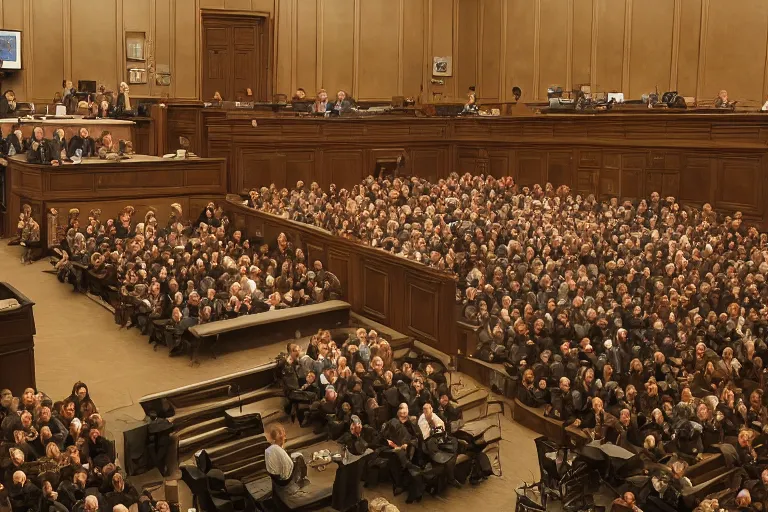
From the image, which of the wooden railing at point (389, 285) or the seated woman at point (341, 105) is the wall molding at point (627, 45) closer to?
the seated woman at point (341, 105)

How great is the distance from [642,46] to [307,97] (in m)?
8.60

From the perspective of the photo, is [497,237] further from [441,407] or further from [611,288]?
[441,407]

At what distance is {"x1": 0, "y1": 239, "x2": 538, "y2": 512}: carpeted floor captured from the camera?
1034 cm

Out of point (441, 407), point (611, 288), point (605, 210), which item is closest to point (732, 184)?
point (605, 210)

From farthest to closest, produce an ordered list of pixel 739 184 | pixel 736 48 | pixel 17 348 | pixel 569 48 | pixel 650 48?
pixel 569 48 < pixel 650 48 < pixel 736 48 < pixel 739 184 < pixel 17 348

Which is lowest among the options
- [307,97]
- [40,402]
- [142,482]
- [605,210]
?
[142,482]

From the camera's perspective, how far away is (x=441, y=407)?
1095 centimetres

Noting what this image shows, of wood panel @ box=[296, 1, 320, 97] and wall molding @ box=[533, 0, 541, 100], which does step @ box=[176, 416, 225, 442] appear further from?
wall molding @ box=[533, 0, 541, 100]

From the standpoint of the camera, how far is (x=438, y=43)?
2664cm

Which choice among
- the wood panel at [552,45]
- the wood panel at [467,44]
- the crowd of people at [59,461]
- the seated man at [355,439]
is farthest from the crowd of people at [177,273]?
the wood panel at [467,44]

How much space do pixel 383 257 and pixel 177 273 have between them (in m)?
3.06

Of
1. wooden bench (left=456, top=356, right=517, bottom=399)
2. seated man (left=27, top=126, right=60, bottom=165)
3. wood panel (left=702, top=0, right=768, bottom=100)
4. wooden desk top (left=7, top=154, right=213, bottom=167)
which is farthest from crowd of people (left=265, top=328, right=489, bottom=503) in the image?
wood panel (left=702, top=0, right=768, bottom=100)

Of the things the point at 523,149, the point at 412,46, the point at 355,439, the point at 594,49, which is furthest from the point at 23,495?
the point at 412,46

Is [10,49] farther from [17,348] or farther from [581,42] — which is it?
[581,42]
